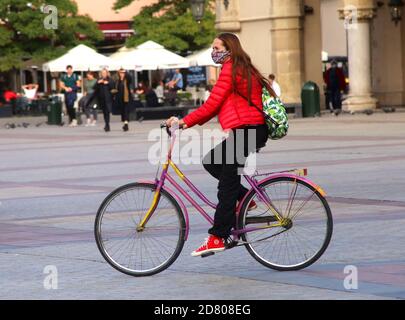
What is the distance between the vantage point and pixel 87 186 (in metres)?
16.7

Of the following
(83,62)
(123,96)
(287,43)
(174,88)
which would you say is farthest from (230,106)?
(174,88)

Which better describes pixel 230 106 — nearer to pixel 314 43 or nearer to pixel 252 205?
pixel 252 205

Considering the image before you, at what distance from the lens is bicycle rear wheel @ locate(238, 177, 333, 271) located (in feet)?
31.0

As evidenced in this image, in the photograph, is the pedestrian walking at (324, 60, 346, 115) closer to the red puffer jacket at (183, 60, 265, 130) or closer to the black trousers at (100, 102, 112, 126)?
the black trousers at (100, 102, 112, 126)

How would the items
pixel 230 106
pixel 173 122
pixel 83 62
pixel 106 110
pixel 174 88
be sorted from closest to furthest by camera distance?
pixel 173 122, pixel 230 106, pixel 106 110, pixel 83 62, pixel 174 88

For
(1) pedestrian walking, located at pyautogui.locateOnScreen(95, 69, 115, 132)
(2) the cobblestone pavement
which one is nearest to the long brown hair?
(2) the cobblestone pavement

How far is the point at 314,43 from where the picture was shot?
38219 millimetres

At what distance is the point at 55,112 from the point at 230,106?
29700mm

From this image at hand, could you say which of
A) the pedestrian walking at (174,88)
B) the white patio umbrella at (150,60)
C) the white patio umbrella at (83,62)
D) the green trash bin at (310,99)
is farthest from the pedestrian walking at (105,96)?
the white patio umbrella at (83,62)

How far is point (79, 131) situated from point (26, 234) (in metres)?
21.7

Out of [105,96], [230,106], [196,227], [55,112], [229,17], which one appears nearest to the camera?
[230,106]

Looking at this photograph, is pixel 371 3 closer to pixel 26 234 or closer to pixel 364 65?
pixel 364 65

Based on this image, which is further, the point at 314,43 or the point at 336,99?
the point at 336,99

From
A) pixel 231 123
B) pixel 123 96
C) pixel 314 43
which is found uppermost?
pixel 314 43
